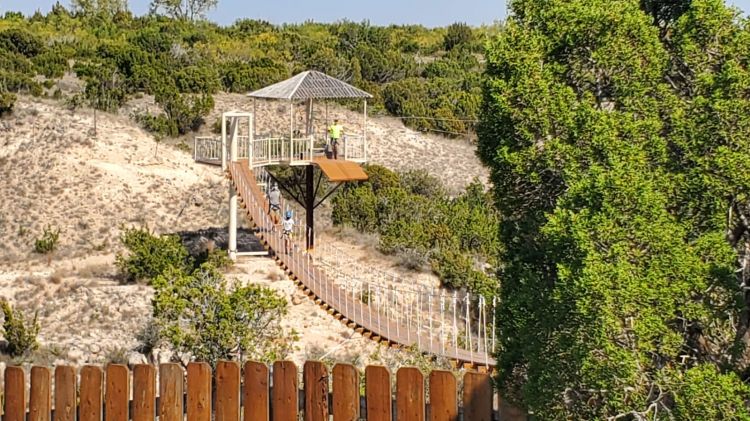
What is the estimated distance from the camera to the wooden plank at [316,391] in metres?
4.93

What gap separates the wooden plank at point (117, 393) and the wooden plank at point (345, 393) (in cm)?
119

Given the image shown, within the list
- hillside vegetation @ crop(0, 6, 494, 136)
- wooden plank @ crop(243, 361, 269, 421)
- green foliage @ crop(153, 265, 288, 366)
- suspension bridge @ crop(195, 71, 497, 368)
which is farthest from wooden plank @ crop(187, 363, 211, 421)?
hillside vegetation @ crop(0, 6, 494, 136)

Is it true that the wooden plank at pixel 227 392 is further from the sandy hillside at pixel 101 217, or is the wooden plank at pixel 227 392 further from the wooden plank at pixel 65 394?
the sandy hillside at pixel 101 217

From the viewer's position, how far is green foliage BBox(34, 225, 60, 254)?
20.0 meters

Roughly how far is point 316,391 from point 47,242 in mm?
16660

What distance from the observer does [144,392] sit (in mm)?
5199

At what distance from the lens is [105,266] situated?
742 inches

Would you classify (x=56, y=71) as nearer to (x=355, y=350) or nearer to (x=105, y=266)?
(x=105, y=266)

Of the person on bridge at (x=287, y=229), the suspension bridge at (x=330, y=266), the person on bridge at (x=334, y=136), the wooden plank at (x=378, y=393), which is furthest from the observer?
the person on bridge at (x=334, y=136)

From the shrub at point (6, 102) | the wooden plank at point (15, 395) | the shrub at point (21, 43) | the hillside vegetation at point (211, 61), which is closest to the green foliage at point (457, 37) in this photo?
the hillside vegetation at point (211, 61)

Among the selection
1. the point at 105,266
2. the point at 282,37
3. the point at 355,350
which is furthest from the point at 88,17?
the point at 355,350

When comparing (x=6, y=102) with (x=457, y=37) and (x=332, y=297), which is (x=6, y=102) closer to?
Answer: (x=332, y=297)

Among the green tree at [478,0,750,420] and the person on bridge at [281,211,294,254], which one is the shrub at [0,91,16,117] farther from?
the green tree at [478,0,750,420]

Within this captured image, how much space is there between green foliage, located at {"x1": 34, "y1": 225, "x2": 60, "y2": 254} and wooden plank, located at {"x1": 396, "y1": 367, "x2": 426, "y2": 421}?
55.2 ft
